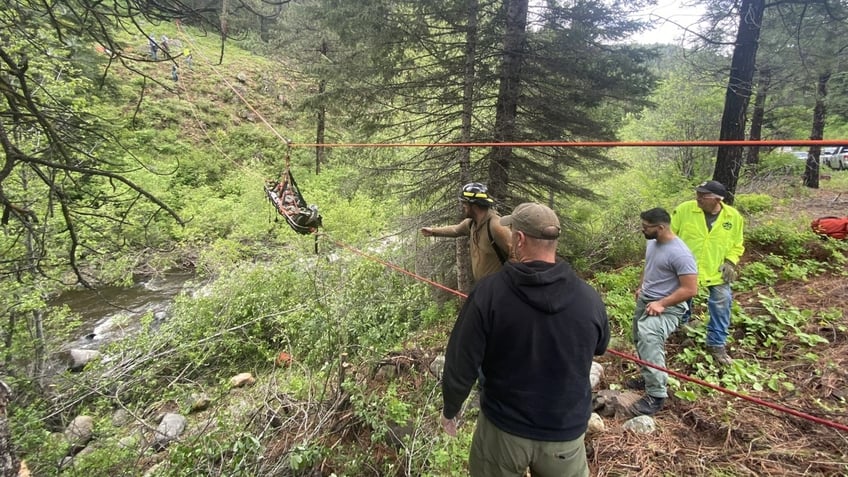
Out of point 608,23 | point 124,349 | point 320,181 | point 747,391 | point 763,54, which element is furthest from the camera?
point 320,181

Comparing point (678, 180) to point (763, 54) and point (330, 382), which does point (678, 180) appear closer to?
point (763, 54)

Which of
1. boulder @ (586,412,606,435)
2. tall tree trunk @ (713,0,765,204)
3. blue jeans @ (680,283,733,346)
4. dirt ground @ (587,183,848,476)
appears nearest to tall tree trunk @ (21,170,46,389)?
boulder @ (586,412,606,435)

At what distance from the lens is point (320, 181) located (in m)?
15.9

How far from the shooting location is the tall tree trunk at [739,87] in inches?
226

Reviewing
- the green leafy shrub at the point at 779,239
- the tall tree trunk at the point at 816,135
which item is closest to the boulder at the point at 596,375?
the green leafy shrub at the point at 779,239

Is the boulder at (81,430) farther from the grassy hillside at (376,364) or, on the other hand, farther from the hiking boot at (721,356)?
the hiking boot at (721,356)

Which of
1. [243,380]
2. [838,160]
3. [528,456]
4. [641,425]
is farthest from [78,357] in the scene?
[838,160]

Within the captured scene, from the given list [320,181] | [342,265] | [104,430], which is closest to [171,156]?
[320,181]

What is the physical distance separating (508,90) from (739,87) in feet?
12.0

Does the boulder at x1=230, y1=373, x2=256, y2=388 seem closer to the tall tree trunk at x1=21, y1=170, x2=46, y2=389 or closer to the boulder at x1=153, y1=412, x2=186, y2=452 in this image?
the boulder at x1=153, y1=412, x2=186, y2=452

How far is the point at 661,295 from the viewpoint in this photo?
302 centimetres

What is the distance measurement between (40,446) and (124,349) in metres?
2.95

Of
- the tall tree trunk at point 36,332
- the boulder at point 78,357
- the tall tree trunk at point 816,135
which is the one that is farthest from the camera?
the tall tree trunk at point 816,135

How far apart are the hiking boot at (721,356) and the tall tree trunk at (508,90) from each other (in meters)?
3.40
